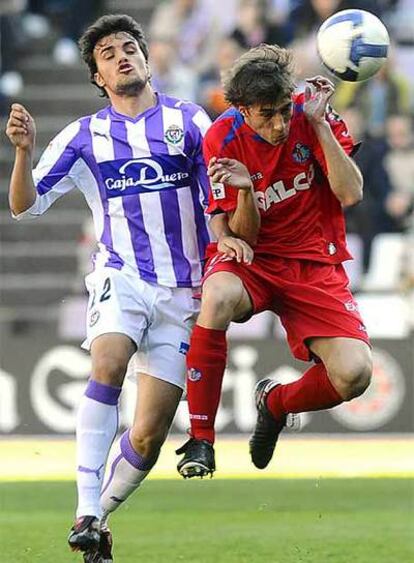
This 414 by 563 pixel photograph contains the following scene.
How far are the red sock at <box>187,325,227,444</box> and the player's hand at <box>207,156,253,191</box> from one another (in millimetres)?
683

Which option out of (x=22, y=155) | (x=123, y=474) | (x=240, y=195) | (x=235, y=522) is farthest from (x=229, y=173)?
(x=235, y=522)

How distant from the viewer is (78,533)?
20.6ft

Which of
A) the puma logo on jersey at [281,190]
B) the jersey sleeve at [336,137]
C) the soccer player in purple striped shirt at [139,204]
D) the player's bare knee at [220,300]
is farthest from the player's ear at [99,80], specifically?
the player's bare knee at [220,300]

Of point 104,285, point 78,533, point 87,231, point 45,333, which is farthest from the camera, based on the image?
point 87,231

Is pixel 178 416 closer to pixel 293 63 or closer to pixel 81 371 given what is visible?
pixel 81 371

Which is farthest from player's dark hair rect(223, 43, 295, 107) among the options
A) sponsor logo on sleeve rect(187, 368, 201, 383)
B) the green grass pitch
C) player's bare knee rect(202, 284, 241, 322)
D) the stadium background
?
the stadium background

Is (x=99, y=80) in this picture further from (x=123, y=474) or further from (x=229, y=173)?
(x=123, y=474)

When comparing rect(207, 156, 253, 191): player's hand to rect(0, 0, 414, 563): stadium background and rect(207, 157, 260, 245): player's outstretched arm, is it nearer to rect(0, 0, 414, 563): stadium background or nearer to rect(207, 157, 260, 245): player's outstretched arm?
rect(207, 157, 260, 245): player's outstretched arm

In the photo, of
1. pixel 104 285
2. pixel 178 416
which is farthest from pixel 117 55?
pixel 178 416

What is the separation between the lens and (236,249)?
6578 mm

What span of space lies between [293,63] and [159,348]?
148 centimetres

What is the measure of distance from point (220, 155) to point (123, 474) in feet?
5.38

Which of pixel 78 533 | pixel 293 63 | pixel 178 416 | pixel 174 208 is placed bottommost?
pixel 178 416

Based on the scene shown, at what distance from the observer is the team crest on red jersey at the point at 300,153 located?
22.2ft
